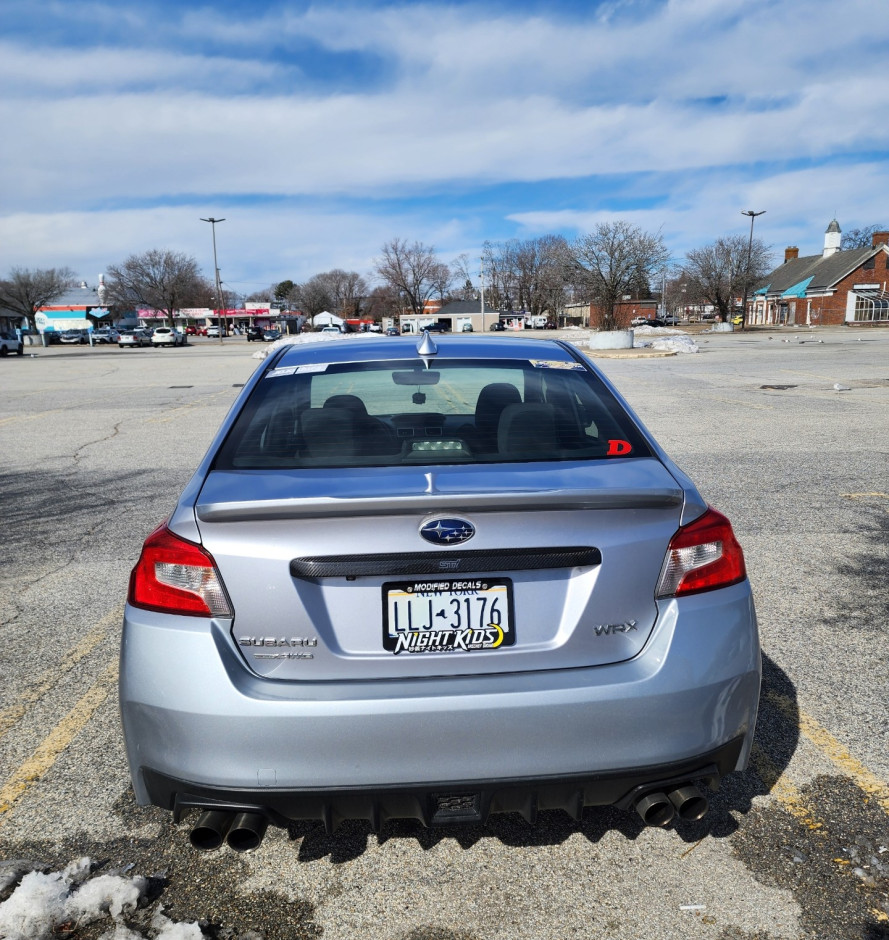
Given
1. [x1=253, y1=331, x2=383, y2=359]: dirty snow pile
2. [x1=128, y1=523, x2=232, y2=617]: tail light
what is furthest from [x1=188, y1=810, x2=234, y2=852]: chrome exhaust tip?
[x1=253, y1=331, x2=383, y2=359]: dirty snow pile

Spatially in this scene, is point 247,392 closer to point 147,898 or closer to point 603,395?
point 603,395

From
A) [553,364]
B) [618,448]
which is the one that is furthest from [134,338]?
[618,448]

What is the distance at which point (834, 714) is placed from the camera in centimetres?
340

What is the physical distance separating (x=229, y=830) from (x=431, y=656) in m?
0.73

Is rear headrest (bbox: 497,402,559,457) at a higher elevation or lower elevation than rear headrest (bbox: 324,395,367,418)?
lower

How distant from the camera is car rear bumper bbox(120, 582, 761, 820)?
207cm

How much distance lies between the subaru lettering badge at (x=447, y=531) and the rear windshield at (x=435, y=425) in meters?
0.47

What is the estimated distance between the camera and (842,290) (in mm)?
76750

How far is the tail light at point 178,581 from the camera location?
217 cm

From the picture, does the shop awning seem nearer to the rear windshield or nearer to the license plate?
the rear windshield

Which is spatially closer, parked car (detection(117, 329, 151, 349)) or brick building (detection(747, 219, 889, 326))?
parked car (detection(117, 329, 151, 349))

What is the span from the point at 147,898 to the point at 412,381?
203cm

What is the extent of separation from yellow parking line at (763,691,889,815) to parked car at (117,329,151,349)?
75890 millimetres

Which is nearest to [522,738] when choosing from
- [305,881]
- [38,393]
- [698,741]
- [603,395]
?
→ [698,741]
